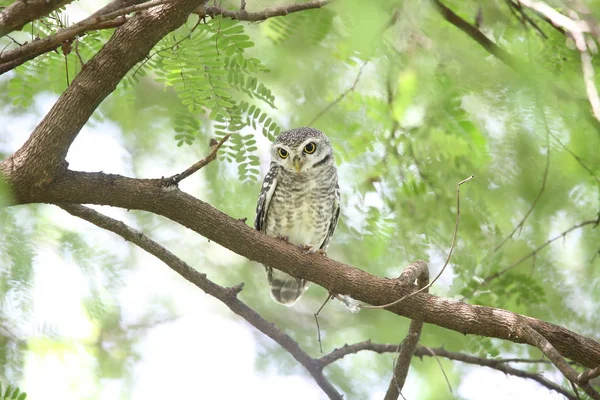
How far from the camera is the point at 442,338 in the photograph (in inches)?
163

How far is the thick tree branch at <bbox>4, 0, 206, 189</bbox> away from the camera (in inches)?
98.0

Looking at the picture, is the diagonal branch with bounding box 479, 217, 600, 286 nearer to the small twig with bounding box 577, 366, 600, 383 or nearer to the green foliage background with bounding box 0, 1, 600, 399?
the green foliage background with bounding box 0, 1, 600, 399

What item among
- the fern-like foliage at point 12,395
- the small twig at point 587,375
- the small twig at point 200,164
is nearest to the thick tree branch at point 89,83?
the small twig at point 200,164

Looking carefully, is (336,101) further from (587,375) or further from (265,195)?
(587,375)

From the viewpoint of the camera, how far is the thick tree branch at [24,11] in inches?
87.2

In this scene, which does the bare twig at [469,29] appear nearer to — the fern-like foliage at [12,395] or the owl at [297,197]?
the owl at [297,197]

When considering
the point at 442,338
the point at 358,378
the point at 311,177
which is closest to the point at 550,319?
the point at 442,338

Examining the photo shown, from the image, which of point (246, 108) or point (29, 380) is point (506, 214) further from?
point (29, 380)

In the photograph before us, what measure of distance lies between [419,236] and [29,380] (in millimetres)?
2090

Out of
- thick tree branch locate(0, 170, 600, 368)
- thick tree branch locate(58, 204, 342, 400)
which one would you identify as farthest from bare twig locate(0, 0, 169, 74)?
thick tree branch locate(58, 204, 342, 400)

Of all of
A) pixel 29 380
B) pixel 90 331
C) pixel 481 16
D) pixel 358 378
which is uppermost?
pixel 481 16

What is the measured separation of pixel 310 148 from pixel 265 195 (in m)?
0.40

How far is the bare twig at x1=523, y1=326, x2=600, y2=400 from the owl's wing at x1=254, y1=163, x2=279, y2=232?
1.91 m

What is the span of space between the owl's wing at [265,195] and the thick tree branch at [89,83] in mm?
1837
